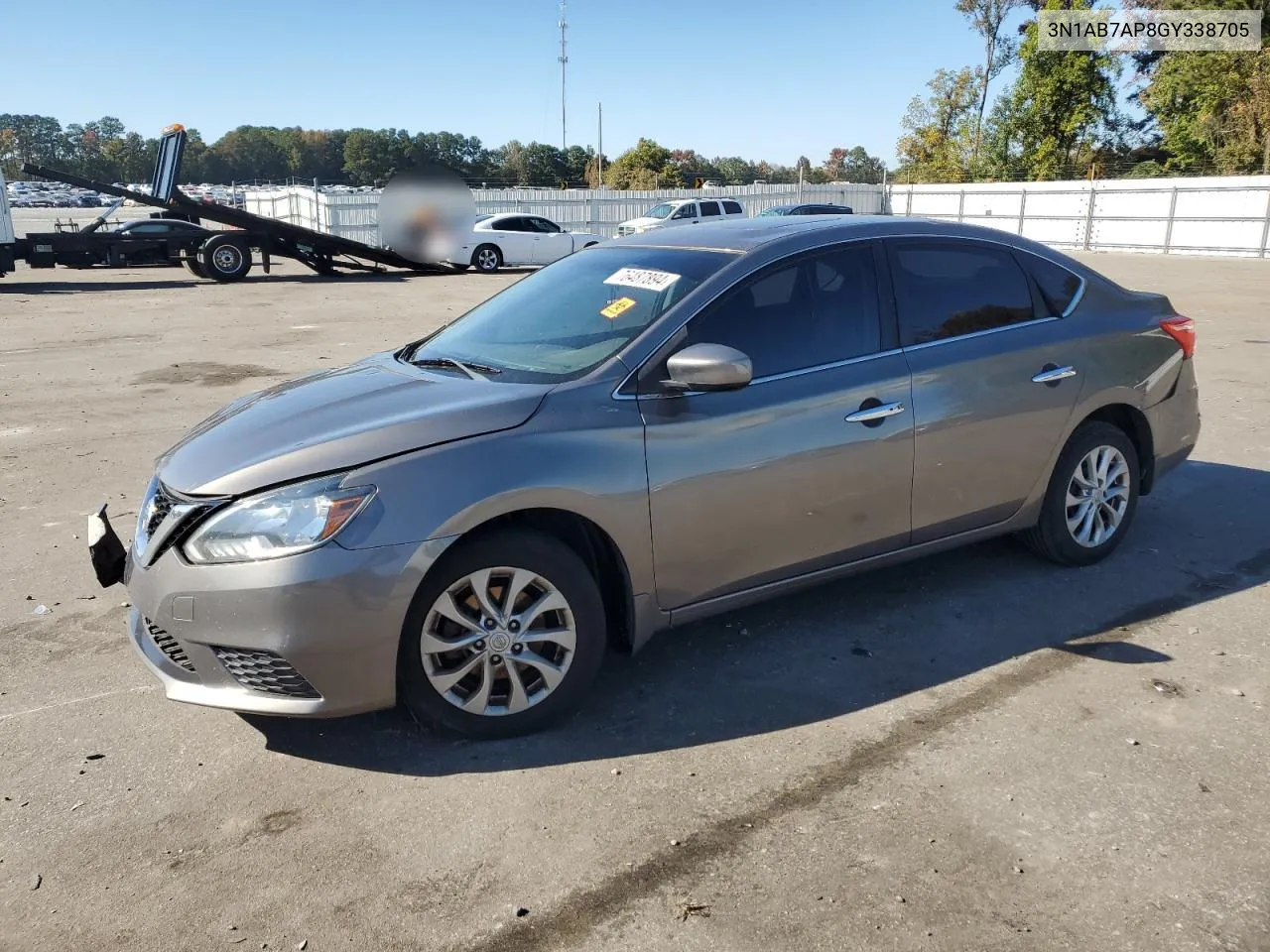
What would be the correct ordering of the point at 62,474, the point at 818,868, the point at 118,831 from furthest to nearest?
the point at 62,474, the point at 118,831, the point at 818,868

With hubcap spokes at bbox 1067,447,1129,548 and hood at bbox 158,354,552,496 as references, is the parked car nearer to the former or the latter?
hubcap spokes at bbox 1067,447,1129,548

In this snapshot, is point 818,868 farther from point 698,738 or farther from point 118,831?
point 118,831

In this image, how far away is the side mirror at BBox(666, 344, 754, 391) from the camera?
3.46 metres

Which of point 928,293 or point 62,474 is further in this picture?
point 62,474

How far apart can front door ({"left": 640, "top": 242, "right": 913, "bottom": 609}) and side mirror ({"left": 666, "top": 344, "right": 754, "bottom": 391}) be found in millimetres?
68

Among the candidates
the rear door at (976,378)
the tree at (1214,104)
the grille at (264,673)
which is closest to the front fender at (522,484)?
the grille at (264,673)

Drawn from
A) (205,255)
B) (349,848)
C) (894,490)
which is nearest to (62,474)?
(349,848)

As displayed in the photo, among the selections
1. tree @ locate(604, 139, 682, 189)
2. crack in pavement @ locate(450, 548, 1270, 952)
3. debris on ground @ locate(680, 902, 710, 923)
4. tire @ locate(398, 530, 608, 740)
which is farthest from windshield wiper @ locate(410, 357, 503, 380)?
tree @ locate(604, 139, 682, 189)

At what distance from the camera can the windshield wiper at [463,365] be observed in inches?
150

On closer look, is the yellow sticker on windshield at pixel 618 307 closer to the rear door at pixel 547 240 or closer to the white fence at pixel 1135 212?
the rear door at pixel 547 240

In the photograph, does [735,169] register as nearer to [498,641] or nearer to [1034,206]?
[1034,206]

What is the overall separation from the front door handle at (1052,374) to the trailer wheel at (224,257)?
21.5 m

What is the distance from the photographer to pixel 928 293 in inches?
170

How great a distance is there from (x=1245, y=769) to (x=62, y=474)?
6975 mm
